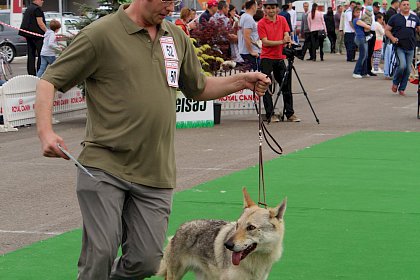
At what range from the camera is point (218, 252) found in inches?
243

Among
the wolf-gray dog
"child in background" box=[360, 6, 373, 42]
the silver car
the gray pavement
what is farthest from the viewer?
the silver car

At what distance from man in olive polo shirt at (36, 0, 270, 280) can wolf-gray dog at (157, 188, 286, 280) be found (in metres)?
0.55

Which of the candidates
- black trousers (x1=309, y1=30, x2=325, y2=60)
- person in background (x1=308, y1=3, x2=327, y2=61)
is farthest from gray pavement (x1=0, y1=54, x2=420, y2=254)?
black trousers (x1=309, y1=30, x2=325, y2=60)

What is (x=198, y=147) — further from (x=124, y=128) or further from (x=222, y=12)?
(x=222, y=12)

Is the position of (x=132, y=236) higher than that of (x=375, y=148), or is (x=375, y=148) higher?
(x=132, y=236)

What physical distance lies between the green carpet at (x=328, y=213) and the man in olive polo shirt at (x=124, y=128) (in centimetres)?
206

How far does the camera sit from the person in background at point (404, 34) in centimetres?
2219

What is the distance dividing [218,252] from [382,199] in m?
4.78

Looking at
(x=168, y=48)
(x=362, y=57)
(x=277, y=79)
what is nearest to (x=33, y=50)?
(x=277, y=79)

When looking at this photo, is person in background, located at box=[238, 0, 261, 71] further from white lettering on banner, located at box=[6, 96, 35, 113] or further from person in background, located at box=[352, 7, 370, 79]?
person in background, located at box=[352, 7, 370, 79]

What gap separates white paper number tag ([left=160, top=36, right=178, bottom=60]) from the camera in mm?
5551

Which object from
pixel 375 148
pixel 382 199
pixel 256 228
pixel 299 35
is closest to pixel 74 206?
pixel 382 199

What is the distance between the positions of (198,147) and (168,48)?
9.41 metres

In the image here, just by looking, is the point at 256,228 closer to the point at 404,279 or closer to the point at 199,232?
the point at 199,232
